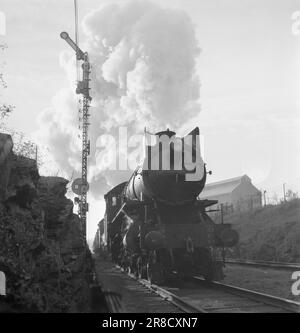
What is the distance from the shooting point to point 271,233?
23.1 metres

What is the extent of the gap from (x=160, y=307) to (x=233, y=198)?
4681 cm

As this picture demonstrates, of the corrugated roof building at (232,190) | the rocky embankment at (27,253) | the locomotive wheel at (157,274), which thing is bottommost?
the locomotive wheel at (157,274)

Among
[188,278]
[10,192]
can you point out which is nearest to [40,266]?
[10,192]

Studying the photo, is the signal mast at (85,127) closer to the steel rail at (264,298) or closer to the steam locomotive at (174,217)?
the steam locomotive at (174,217)

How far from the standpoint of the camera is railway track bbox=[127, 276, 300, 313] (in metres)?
7.51

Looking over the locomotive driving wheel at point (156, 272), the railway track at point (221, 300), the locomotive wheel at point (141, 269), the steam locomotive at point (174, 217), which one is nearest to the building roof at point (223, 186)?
the locomotive wheel at point (141, 269)

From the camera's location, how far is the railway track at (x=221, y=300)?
751cm

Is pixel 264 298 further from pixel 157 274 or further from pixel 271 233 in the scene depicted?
pixel 271 233

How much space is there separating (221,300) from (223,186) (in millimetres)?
49751

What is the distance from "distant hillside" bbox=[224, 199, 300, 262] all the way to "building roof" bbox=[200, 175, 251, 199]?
25349 millimetres

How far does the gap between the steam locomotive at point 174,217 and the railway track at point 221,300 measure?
0.55 metres

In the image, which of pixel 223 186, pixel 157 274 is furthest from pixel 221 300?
pixel 223 186

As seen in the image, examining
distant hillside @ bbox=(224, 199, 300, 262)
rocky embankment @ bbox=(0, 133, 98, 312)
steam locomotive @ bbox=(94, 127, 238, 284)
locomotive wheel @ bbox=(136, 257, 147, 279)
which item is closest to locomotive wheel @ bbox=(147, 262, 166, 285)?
steam locomotive @ bbox=(94, 127, 238, 284)
